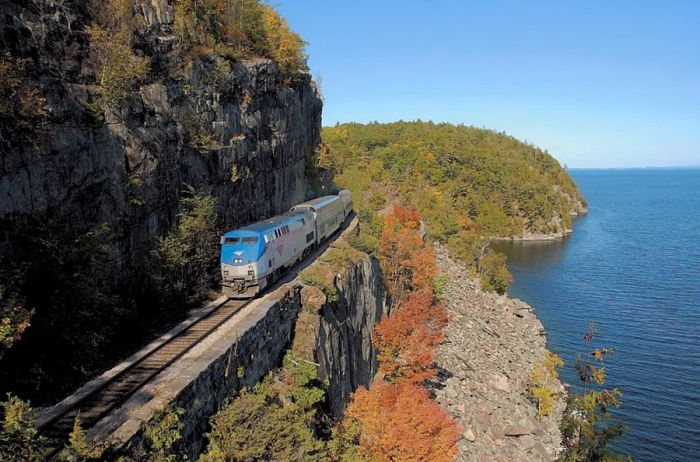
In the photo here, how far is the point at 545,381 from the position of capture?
3716cm

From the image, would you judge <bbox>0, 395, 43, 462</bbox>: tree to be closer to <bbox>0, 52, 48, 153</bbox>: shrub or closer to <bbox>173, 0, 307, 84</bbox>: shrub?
<bbox>0, 52, 48, 153</bbox>: shrub

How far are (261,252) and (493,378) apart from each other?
24.5 m

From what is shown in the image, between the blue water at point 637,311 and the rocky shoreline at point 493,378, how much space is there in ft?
12.8

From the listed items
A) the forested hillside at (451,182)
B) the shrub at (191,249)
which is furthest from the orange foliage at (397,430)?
the forested hillside at (451,182)

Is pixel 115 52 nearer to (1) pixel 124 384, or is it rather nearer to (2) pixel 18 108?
(2) pixel 18 108

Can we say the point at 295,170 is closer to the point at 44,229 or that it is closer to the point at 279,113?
the point at 279,113

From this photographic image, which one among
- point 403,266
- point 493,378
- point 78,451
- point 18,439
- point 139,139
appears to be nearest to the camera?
point 18,439

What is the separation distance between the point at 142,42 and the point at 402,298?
3223cm

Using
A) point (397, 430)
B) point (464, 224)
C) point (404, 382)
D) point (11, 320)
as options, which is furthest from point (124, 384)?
point (464, 224)

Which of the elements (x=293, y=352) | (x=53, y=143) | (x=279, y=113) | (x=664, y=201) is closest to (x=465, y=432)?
(x=293, y=352)

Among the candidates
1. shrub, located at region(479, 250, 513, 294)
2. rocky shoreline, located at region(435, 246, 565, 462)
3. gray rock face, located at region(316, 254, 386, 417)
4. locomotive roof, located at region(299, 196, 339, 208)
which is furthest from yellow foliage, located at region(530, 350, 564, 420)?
locomotive roof, located at region(299, 196, 339, 208)

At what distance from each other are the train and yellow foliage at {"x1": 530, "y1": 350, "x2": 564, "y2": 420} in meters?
21.0

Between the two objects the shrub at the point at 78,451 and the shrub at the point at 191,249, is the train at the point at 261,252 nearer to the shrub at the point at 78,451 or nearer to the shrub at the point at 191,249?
the shrub at the point at 191,249

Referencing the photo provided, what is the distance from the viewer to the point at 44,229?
13.4 metres
